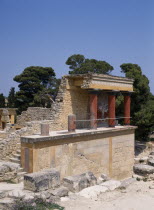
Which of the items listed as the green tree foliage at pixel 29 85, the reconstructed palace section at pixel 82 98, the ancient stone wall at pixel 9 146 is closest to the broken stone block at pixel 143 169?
the reconstructed palace section at pixel 82 98

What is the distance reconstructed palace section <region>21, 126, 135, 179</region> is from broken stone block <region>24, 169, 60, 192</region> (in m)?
1.39

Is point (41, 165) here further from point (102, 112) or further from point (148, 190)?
point (102, 112)

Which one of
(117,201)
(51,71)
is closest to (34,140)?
(117,201)

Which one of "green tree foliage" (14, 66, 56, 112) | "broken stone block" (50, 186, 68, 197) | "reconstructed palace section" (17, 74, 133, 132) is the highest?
"green tree foliage" (14, 66, 56, 112)

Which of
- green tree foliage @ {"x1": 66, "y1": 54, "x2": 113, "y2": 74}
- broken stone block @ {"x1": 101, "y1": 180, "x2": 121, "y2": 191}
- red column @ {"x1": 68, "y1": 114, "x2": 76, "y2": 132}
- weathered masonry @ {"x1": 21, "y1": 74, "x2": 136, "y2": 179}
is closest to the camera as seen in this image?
broken stone block @ {"x1": 101, "y1": 180, "x2": 121, "y2": 191}

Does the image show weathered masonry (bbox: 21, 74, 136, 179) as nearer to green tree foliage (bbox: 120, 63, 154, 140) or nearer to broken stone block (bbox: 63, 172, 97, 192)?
broken stone block (bbox: 63, 172, 97, 192)

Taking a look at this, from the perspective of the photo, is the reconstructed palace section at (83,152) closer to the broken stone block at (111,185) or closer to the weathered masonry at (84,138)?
the weathered masonry at (84,138)

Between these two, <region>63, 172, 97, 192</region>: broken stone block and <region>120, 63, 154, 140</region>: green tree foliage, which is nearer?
<region>63, 172, 97, 192</region>: broken stone block

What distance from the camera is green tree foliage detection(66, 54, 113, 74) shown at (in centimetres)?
3494

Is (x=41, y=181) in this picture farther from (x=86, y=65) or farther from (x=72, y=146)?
(x=86, y=65)

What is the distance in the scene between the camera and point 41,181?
811 cm

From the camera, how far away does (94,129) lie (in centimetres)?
1321

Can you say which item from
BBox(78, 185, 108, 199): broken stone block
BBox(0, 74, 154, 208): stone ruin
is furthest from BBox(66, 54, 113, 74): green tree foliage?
BBox(78, 185, 108, 199): broken stone block

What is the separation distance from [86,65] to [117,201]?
28.3 m
